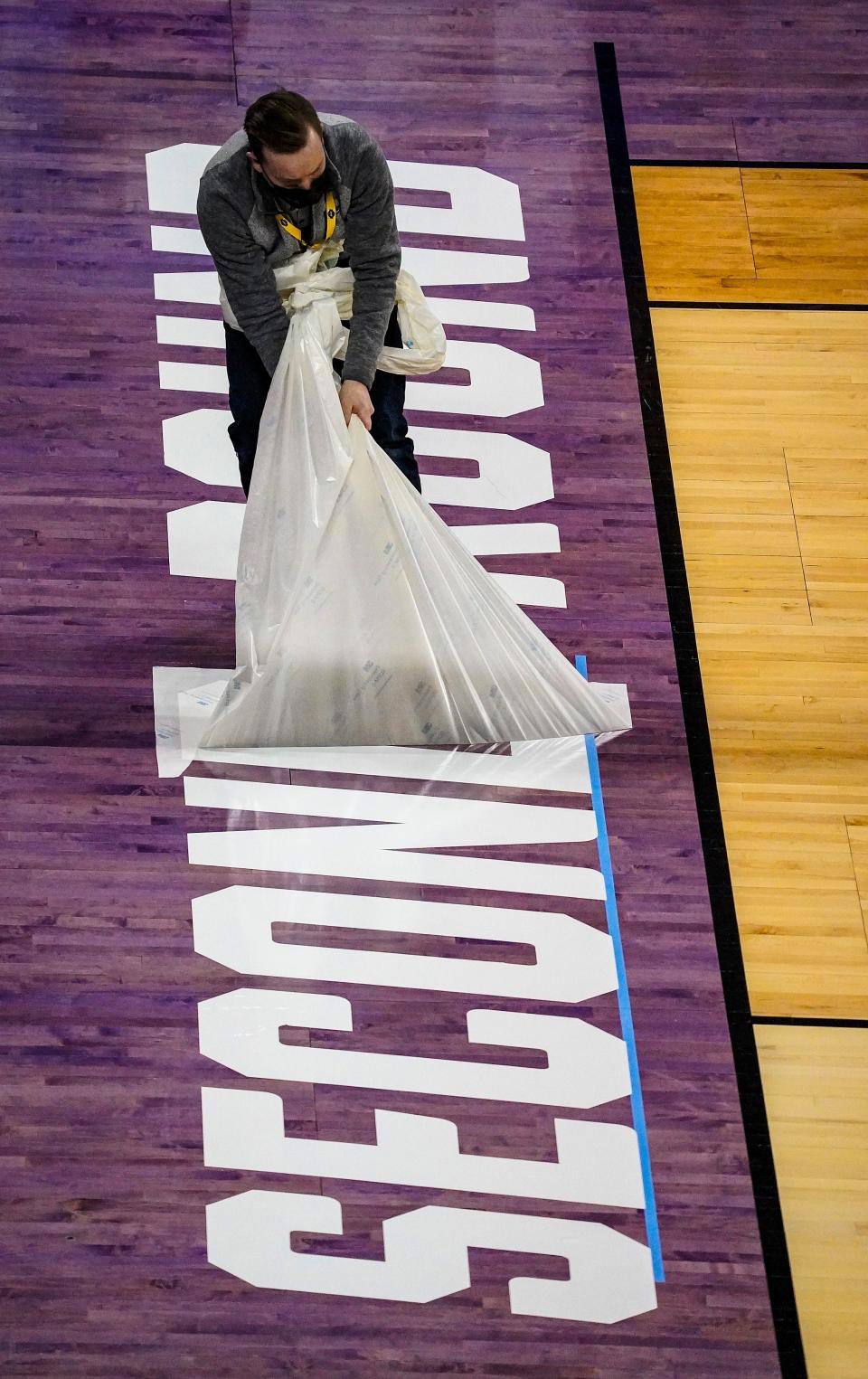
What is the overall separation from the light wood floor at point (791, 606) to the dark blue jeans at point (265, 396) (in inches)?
25.6

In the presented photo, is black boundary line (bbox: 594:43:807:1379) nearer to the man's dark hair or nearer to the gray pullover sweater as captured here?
the gray pullover sweater

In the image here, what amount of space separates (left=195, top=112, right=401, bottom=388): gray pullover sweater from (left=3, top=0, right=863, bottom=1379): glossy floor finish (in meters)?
0.55

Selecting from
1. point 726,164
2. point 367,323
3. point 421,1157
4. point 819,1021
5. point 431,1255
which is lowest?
point 431,1255

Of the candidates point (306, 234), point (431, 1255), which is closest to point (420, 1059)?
point (431, 1255)

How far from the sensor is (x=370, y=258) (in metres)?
2.38

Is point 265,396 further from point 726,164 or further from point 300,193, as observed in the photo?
point 726,164

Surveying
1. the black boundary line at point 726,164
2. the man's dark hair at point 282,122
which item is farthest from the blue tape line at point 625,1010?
the black boundary line at point 726,164

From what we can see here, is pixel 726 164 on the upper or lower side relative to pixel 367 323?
upper

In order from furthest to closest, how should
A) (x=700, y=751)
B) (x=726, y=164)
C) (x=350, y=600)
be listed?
(x=726, y=164)
(x=700, y=751)
(x=350, y=600)

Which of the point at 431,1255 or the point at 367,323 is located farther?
the point at 367,323

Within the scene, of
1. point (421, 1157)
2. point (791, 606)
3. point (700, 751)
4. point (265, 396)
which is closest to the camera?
point (421, 1157)

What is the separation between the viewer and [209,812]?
258cm

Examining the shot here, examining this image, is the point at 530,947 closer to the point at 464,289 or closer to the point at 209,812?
the point at 209,812

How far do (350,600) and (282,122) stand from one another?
0.73 meters
